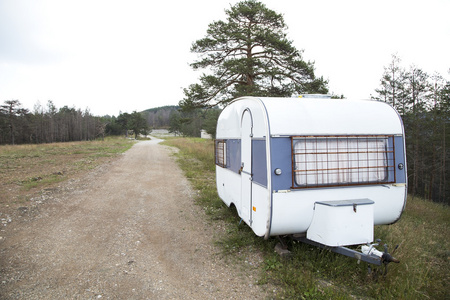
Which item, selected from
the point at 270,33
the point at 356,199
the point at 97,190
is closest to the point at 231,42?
the point at 270,33

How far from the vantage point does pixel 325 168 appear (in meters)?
4.05

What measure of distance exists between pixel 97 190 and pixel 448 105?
23003 millimetres

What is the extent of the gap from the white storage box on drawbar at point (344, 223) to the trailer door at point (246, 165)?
1.32 meters

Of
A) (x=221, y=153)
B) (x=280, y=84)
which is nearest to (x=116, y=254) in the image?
(x=221, y=153)

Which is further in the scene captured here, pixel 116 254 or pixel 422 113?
pixel 422 113

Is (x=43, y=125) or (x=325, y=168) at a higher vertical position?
(x=43, y=125)

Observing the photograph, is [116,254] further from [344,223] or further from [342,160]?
[342,160]

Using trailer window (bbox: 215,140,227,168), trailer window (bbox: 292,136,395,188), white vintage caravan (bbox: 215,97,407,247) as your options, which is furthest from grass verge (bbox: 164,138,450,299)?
trailer window (bbox: 215,140,227,168)

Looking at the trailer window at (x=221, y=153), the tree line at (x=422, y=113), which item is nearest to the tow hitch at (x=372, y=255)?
the trailer window at (x=221, y=153)

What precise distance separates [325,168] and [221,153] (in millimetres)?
3338

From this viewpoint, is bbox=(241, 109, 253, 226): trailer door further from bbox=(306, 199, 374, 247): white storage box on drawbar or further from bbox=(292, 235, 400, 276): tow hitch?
bbox=(292, 235, 400, 276): tow hitch

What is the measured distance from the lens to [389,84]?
19578 mm

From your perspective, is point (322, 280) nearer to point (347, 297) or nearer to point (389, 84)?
point (347, 297)

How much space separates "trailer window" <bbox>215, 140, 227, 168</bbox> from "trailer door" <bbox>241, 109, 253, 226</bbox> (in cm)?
143
